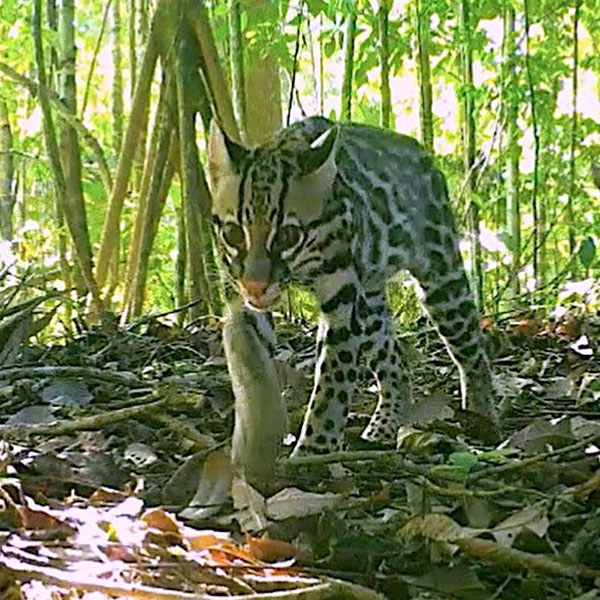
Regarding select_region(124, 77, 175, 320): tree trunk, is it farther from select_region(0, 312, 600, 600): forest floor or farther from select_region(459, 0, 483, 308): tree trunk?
select_region(0, 312, 600, 600): forest floor

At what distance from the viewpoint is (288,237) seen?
3342mm

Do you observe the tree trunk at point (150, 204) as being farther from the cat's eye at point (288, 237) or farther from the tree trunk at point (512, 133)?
the cat's eye at point (288, 237)

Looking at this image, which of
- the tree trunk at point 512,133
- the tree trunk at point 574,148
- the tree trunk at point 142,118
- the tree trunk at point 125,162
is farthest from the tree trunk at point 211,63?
the tree trunk at point 574,148

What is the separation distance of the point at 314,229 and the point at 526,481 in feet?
3.32

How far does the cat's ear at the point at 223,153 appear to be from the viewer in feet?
11.3

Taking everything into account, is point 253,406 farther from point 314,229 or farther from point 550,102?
point 550,102

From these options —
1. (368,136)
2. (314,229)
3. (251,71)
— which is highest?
(251,71)

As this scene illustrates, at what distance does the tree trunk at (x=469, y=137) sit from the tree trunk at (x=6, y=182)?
10.4ft

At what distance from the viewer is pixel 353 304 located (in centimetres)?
358

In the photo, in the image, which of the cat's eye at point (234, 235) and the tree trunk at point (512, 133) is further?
the tree trunk at point (512, 133)

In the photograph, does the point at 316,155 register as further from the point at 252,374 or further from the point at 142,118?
the point at 142,118

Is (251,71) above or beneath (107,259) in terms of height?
above

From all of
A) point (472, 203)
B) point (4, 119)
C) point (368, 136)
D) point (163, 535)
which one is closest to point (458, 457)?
point (163, 535)

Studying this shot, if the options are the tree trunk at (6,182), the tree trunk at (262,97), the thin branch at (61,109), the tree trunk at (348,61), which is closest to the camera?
the tree trunk at (348,61)
